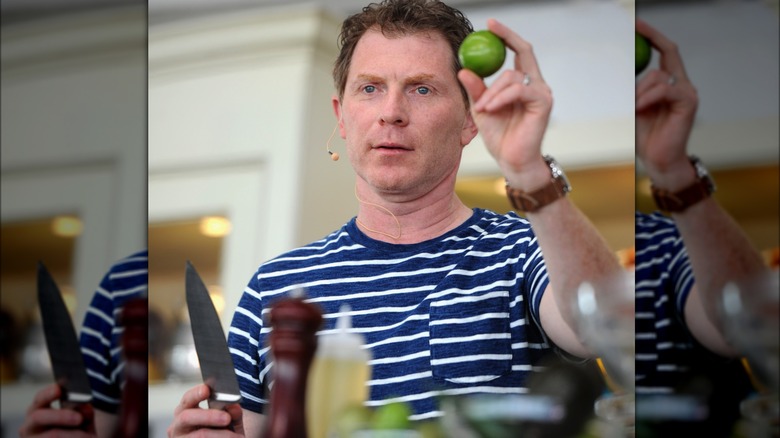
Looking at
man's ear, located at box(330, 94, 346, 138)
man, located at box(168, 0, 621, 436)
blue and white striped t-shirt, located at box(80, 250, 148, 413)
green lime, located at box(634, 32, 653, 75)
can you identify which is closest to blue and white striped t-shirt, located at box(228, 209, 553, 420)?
man, located at box(168, 0, 621, 436)

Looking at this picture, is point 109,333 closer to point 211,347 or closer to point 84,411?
point 84,411

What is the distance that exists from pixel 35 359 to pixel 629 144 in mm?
1020

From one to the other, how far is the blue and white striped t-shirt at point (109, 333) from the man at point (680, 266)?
2.41ft

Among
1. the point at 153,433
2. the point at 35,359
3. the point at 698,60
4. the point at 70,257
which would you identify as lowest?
the point at 153,433

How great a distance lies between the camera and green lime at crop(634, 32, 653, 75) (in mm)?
1104

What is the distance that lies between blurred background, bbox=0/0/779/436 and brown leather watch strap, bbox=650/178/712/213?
2cm

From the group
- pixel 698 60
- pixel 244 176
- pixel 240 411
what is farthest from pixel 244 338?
pixel 698 60

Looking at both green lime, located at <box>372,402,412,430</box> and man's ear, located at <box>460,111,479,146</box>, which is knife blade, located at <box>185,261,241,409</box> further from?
man's ear, located at <box>460,111,479,146</box>

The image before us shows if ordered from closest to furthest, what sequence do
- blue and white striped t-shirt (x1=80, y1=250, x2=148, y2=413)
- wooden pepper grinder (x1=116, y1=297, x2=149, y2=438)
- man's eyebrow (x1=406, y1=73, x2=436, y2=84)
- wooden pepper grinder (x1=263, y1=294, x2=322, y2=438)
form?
wooden pepper grinder (x1=263, y1=294, x2=322, y2=438) → man's eyebrow (x1=406, y1=73, x2=436, y2=84) → wooden pepper grinder (x1=116, y1=297, x2=149, y2=438) → blue and white striped t-shirt (x1=80, y1=250, x2=148, y2=413)

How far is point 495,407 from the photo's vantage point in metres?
1.09

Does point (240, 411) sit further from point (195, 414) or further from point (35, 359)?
point (35, 359)

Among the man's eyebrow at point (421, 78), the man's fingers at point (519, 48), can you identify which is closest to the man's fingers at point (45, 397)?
the man's eyebrow at point (421, 78)

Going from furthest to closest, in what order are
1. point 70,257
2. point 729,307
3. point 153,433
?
point 70,257, point 153,433, point 729,307

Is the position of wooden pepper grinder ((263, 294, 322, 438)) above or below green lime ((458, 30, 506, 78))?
below
